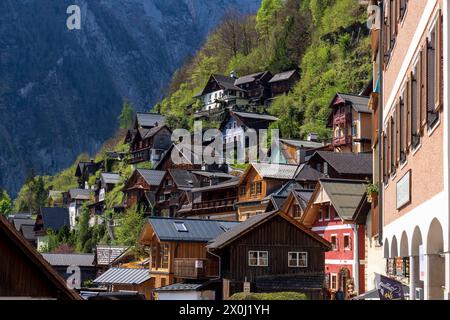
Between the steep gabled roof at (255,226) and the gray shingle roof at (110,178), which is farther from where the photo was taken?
the gray shingle roof at (110,178)

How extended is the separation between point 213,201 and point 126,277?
22734 millimetres

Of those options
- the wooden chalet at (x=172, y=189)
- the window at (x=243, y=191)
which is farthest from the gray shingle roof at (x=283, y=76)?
the window at (x=243, y=191)

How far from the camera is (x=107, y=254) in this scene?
Result: 79.1 meters

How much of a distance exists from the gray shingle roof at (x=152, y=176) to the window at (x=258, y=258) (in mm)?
50901

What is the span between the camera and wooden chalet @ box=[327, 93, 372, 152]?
7669 centimetres

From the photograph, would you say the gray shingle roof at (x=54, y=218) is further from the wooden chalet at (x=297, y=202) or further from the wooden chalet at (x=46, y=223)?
the wooden chalet at (x=297, y=202)

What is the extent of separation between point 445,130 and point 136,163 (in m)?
117

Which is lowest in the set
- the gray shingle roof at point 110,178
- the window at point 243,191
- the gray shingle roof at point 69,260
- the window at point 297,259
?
the gray shingle roof at point 69,260

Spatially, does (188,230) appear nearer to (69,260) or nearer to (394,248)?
(69,260)

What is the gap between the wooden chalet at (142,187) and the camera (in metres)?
97.1

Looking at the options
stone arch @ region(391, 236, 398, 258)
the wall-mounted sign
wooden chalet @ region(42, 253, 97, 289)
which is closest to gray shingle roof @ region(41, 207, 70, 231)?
wooden chalet @ region(42, 253, 97, 289)

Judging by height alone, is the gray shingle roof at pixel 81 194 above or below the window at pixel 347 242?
above

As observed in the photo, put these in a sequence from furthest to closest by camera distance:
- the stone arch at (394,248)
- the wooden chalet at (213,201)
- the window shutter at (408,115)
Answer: the wooden chalet at (213,201) < the stone arch at (394,248) < the window shutter at (408,115)
